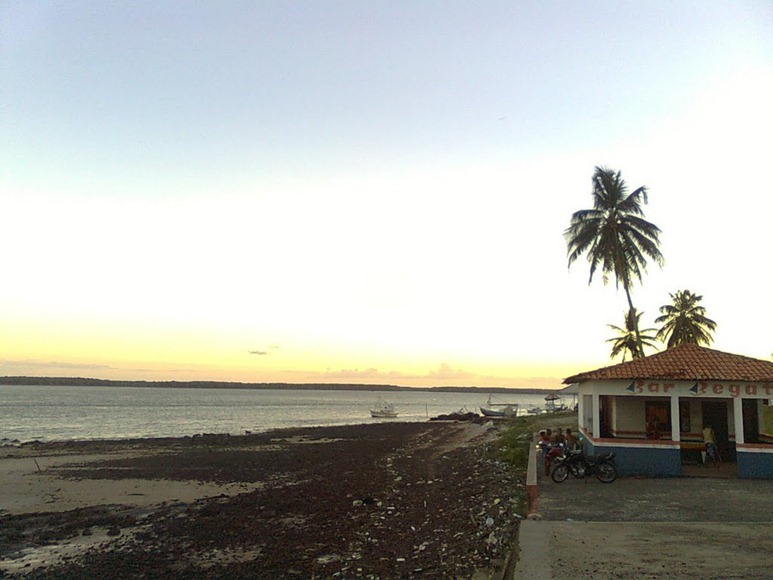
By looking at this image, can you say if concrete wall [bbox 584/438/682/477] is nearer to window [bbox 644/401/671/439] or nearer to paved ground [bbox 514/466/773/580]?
paved ground [bbox 514/466/773/580]

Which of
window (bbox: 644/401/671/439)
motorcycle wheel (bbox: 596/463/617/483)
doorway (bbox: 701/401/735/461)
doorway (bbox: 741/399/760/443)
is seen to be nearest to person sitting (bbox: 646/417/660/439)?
window (bbox: 644/401/671/439)

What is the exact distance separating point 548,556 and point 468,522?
213 inches

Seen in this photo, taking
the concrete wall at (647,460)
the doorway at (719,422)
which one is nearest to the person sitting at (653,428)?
the doorway at (719,422)

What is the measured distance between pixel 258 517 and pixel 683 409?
1494cm

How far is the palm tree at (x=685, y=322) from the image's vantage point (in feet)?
145

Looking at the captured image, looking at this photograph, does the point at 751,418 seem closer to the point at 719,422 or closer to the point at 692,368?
the point at 719,422

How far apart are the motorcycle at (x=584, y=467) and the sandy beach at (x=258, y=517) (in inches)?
55.3

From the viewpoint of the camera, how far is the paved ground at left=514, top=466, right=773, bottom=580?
891cm

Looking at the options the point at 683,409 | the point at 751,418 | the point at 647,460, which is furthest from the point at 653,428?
the point at 647,460

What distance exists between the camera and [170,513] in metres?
19.8

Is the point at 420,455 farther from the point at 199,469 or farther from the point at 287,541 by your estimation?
the point at 287,541

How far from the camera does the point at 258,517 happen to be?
60.8 feet

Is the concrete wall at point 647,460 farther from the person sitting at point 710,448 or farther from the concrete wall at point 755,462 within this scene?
the person sitting at point 710,448

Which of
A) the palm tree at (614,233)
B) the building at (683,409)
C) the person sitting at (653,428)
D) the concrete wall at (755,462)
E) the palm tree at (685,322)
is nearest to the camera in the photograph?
the concrete wall at (755,462)
